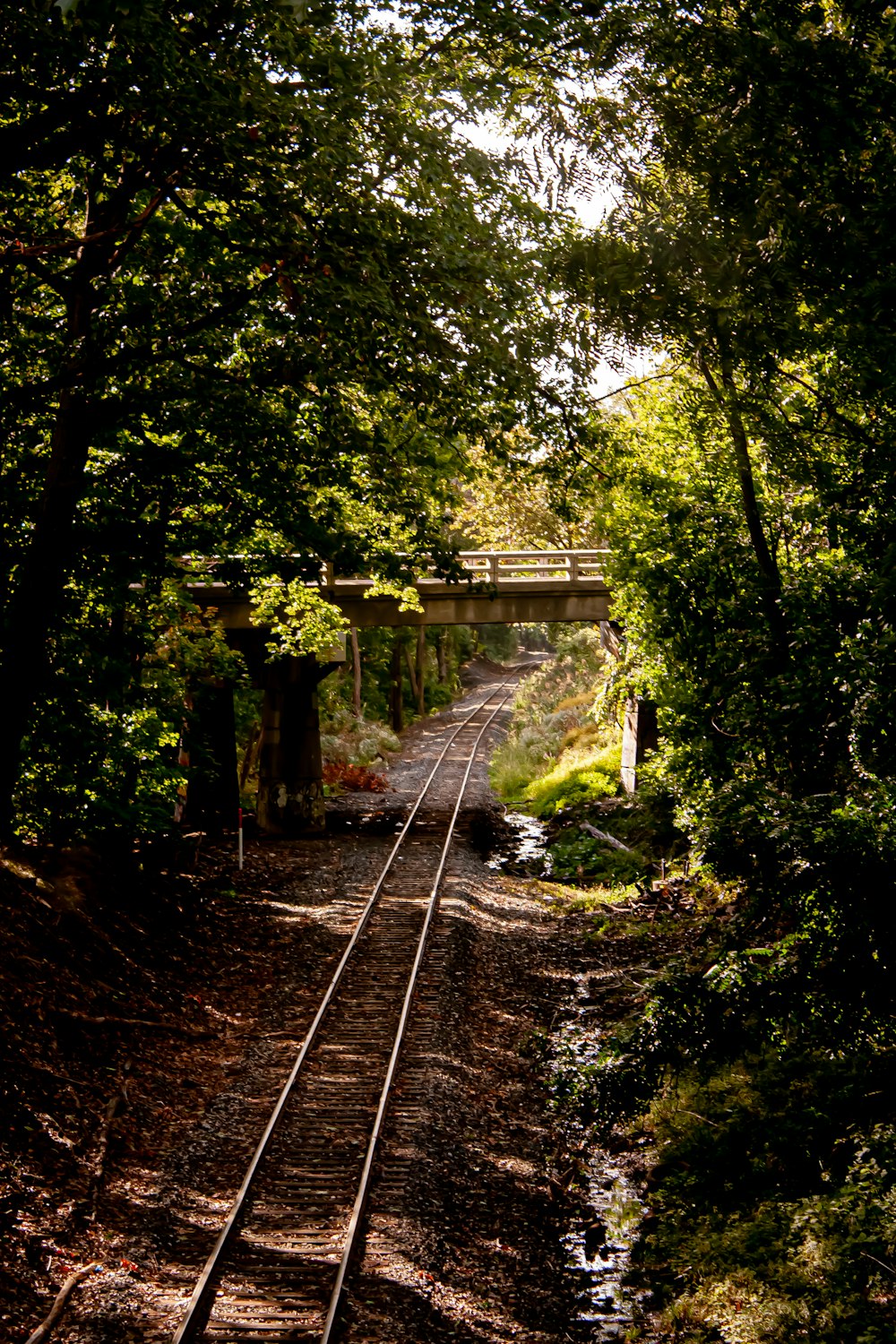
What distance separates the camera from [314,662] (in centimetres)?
2414

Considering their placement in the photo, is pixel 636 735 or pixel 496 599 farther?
pixel 636 735

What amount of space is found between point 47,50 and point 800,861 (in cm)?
760

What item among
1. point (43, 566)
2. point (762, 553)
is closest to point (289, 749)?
point (43, 566)

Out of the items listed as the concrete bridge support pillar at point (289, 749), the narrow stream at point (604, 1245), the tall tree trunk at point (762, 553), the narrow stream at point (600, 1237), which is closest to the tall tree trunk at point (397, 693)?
the concrete bridge support pillar at point (289, 749)

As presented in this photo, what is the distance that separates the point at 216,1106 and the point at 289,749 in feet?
46.9

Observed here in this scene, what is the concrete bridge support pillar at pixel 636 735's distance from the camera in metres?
24.6

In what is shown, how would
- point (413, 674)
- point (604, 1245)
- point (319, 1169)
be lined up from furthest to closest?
point (413, 674) → point (319, 1169) → point (604, 1245)

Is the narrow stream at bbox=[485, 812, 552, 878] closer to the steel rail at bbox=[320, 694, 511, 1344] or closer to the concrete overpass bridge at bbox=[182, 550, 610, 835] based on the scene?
the steel rail at bbox=[320, 694, 511, 1344]

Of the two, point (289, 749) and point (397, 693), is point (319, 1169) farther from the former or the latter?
point (397, 693)

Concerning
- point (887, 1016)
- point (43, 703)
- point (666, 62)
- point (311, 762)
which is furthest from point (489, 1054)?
point (311, 762)

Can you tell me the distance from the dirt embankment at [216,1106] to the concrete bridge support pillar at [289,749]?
22.2ft

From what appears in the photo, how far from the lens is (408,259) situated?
A: 784cm

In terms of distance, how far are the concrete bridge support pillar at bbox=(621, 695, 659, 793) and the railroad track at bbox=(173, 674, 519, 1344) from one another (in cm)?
933

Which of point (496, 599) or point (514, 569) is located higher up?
point (514, 569)
